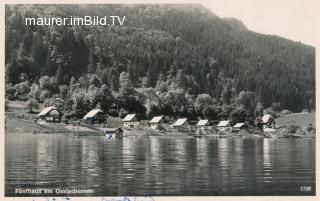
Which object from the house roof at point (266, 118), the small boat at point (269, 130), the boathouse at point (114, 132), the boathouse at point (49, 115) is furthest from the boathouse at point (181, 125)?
the boathouse at point (49, 115)

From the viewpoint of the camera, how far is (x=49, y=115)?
64.7m

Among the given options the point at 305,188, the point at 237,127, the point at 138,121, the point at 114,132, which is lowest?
the point at 305,188

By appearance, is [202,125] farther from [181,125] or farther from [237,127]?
[237,127]

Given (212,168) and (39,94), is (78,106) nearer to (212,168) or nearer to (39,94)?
(39,94)

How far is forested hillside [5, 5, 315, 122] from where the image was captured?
216 feet

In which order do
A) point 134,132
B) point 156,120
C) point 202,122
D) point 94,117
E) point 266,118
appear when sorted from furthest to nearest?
point 202,122 → point 156,120 → point 266,118 → point 134,132 → point 94,117

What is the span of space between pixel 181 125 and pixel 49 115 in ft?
56.4

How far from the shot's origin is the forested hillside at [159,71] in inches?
2596

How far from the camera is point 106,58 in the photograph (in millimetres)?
74938

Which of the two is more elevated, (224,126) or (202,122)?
(202,122)

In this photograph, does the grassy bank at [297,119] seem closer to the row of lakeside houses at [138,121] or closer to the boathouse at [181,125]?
the row of lakeside houses at [138,121]

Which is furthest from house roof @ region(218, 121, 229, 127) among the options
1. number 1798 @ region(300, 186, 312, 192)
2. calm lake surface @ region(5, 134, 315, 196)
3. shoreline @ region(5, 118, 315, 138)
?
number 1798 @ region(300, 186, 312, 192)

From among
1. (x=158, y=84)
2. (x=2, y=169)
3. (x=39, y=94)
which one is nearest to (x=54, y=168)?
(x=2, y=169)

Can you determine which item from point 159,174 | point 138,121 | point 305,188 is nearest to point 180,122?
point 138,121
